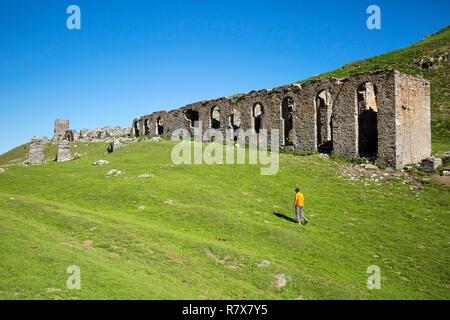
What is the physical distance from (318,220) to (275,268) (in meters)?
6.62

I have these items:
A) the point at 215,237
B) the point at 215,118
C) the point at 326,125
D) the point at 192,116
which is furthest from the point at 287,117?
the point at 215,237

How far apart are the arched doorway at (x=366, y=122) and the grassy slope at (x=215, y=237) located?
7702 mm

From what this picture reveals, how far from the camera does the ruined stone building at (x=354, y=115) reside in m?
30.5

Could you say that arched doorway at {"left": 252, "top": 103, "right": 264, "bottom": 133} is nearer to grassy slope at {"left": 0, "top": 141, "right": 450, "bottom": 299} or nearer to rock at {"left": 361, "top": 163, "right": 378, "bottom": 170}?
rock at {"left": 361, "top": 163, "right": 378, "bottom": 170}

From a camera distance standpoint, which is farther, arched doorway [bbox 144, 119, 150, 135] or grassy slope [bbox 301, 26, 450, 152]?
arched doorway [bbox 144, 119, 150, 135]

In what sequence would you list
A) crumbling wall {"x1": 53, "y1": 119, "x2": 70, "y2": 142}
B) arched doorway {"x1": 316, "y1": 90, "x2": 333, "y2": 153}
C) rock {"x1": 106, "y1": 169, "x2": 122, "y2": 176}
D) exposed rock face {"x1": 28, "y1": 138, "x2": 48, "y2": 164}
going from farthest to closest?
crumbling wall {"x1": 53, "y1": 119, "x2": 70, "y2": 142} < exposed rock face {"x1": 28, "y1": 138, "x2": 48, "y2": 164} < arched doorway {"x1": 316, "y1": 90, "x2": 333, "y2": 153} < rock {"x1": 106, "y1": 169, "x2": 122, "y2": 176}

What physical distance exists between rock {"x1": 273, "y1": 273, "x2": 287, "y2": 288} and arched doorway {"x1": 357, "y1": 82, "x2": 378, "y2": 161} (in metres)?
22.2

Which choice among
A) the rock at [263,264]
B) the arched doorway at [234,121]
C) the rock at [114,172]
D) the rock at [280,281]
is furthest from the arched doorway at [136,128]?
the rock at [280,281]

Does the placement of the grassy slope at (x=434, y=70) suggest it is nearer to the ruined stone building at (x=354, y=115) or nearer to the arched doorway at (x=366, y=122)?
the ruined stone building at (x=354, y=115)

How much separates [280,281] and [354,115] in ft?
74.5

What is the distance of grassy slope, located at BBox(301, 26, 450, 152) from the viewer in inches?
1847

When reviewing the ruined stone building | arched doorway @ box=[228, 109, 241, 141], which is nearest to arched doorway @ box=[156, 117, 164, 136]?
arched doorway @ box=[228, 109, 241, 141]
